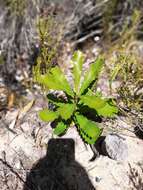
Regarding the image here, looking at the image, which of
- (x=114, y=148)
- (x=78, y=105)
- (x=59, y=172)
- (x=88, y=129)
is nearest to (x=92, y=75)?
(x=78, y=105)

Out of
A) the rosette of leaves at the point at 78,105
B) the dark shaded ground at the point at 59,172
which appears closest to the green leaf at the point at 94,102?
the rosette of leaves at the point at 78,105

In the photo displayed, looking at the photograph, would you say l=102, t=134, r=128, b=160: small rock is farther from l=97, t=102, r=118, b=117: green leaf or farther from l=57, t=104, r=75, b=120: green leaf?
l=57, t=104, r=75, b=120: green leaf

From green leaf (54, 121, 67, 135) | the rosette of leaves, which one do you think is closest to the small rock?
the rosette of leaves

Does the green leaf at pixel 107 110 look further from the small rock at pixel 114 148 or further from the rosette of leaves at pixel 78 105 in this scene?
the small rock at pixel 114 148

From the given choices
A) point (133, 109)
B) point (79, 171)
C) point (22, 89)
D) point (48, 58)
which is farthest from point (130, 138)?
point (22, 89)

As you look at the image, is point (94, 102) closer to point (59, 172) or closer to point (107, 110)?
point (107, 110)

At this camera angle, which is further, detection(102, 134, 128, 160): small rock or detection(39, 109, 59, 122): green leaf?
detection(102, 134, 128, 160): small rock
